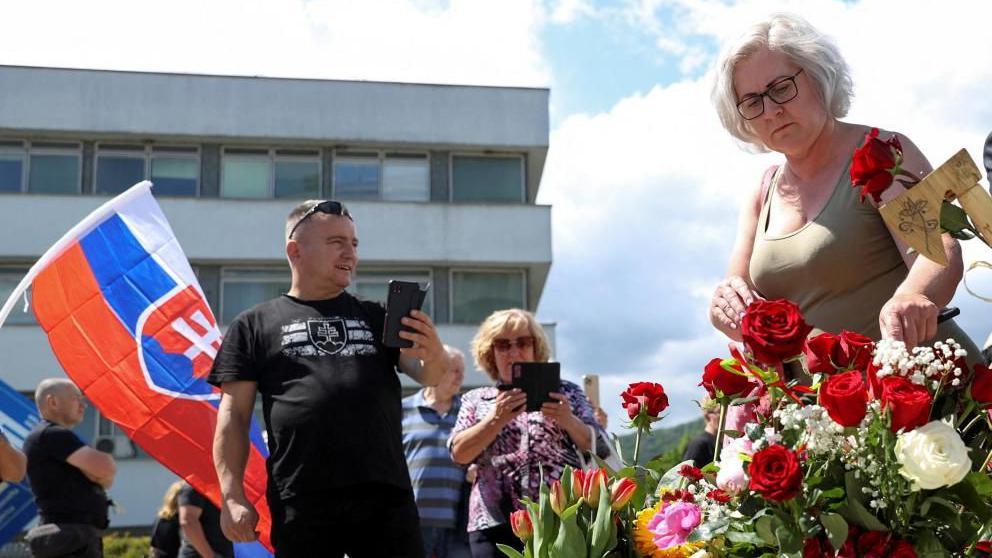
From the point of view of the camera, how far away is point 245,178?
2650 cm

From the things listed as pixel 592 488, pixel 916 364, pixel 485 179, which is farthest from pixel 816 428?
pixel 485 179

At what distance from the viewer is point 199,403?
A: 590cm

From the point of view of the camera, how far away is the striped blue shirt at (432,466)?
20.2 feet

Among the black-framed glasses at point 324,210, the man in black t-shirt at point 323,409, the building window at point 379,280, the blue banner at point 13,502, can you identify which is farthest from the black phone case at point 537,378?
the building window at point 379,280

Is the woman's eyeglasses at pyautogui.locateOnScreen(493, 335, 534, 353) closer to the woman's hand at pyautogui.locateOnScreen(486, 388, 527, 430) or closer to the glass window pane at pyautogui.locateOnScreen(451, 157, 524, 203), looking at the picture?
the woman's hand at pyautogui.locateOnScreen(486, 388, 527, 430)

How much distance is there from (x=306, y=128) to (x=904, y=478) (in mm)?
25288

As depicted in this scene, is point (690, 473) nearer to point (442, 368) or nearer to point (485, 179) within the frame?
point (442, 368)

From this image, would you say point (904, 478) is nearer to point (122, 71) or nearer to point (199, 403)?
point (199, 403)

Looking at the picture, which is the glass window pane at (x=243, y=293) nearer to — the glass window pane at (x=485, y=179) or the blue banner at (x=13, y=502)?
the glass window pane at (x=485, y=179)

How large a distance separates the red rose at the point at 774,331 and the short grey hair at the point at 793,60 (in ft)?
3.31

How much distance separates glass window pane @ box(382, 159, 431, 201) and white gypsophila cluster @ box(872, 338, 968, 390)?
25.2 meters

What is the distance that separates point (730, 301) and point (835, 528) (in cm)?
92

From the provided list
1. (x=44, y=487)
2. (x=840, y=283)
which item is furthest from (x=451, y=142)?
(x=840, y=283)

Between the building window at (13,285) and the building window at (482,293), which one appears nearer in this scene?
the building window at (13,285)
